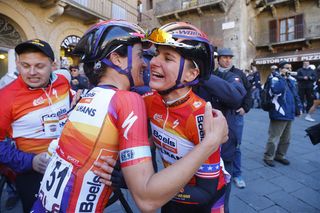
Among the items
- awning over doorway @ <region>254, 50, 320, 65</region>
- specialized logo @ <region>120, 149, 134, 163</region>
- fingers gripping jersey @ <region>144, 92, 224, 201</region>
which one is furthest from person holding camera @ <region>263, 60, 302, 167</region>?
awning over doorway @ <region>254, 50, 320, 65</region>

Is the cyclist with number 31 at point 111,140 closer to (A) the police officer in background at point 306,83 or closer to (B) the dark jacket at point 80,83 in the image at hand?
(B) the dark jacket at point 80,83

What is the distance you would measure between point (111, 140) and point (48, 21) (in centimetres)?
1088

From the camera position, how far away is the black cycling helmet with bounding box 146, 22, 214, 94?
1403 millimetres

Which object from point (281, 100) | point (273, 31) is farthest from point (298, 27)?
point (281, 100)

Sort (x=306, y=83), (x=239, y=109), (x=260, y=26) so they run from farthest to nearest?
(x=260, y=26), (x=306, y=83), (x=239, y=109)

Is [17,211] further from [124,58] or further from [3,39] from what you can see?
[3,39]

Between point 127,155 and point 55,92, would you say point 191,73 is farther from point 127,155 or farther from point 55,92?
point 55,92

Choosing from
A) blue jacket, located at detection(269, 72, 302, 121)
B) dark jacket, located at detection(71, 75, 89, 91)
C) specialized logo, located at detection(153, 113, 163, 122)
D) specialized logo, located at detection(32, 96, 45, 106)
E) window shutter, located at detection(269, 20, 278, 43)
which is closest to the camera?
specialized logo, located at detection(153, 113, 163, 122)

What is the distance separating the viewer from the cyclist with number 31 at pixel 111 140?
1029mm

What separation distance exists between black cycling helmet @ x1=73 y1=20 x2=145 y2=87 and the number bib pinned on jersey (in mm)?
558

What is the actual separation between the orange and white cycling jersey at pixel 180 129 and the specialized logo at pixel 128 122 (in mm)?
407

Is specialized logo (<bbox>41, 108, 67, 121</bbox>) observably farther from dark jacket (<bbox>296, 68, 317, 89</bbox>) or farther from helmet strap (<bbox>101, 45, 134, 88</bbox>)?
dark jacket (<bbox>296, 68, 317, 89</bbox>)

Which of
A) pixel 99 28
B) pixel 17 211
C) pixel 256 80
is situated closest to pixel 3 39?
pixel 17 211

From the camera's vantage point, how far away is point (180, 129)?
1453 millimetres
